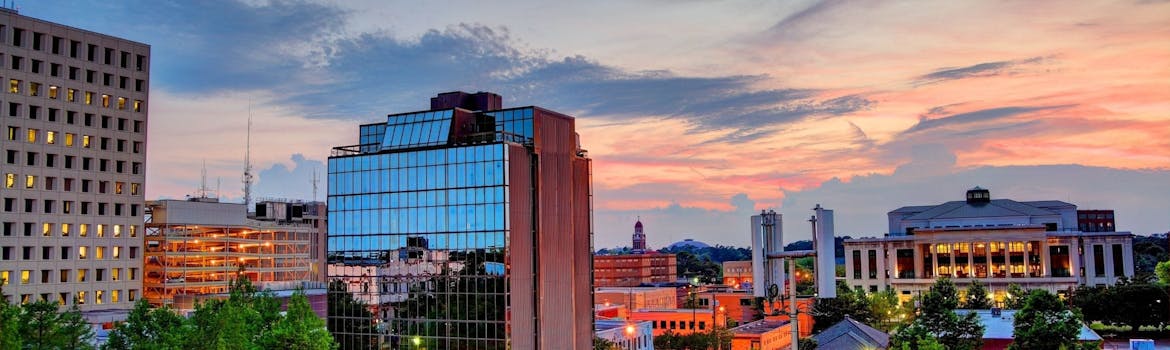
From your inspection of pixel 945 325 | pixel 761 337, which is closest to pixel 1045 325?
pixel 945 325

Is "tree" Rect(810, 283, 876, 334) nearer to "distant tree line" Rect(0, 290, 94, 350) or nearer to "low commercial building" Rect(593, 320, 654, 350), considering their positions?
"low commercial building" Rect(593, 320, 654, 350)

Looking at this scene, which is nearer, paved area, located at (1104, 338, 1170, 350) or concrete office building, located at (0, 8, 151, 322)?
paved area, located at (1104, 338, 1170, 350)

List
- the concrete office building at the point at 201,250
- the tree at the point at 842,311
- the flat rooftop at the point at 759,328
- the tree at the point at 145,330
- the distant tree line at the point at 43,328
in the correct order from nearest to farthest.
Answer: the distant tree line at the point at 43,328
the tree at the point at 145,330
the flat rooftop at the point at 759,328
the concrete office building at the point at 201,250
the tree at the point at 842,311

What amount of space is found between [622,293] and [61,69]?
100653 millimetres

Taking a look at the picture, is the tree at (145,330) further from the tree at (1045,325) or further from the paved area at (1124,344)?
the paved area at (1124,344)

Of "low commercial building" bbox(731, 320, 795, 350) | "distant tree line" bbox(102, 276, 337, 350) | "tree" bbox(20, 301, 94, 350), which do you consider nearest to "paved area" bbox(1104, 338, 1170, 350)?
"low commercial building" bbox(731, 320, 795, 350)

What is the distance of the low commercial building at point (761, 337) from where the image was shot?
128812 mm

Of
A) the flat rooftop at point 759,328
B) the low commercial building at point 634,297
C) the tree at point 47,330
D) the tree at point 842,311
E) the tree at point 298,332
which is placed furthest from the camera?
the low commercial building at point 634,297

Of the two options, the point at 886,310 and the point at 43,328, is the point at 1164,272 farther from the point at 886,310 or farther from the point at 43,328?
the point at 43,328

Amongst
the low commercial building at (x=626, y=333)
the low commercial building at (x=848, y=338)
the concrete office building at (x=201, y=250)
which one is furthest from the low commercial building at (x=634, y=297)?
the low commercial building at (x=848, y=338)

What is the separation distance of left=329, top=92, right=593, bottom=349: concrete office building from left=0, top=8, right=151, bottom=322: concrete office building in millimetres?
50005

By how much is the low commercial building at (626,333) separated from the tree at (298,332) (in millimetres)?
52898

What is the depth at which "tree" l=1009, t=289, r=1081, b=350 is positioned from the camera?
68.6 meters

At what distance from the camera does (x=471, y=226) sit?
7738 cm
